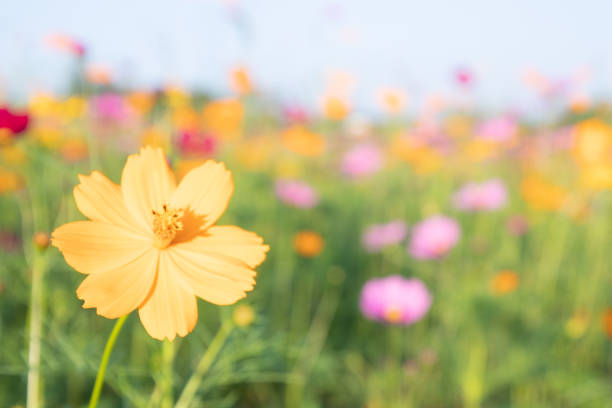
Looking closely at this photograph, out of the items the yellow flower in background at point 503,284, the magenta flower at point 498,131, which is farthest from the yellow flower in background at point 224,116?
the yellow flower in background at point 503,284

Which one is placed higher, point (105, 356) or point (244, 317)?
point (105, 356)

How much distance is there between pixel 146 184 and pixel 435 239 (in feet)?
3.73

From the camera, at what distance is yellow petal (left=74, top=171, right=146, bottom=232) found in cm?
40

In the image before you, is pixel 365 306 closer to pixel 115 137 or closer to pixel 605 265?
pixel 605 265

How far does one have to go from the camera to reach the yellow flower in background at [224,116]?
7.01 ft

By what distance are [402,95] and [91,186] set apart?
1.93m

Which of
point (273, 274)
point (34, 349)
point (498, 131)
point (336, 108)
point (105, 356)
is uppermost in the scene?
point (105, 356)

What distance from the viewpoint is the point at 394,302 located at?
1.22 m

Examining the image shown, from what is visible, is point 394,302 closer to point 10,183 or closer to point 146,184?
point 146,184

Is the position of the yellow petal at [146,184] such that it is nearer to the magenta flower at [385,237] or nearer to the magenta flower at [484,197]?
the magenta flower at [385,237]

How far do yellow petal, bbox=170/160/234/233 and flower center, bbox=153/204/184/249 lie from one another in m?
0.01

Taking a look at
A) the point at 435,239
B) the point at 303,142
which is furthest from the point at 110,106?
the point at 435,239

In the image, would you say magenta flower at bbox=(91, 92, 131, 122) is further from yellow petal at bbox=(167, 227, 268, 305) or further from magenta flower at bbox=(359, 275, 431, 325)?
yellow petal at bbox=(167, 227, 268, 305)

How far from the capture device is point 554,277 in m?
1.81
